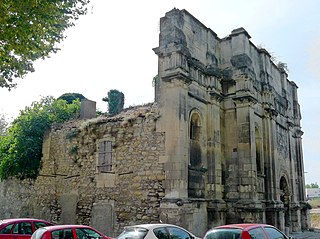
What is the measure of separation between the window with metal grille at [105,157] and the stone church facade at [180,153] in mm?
43

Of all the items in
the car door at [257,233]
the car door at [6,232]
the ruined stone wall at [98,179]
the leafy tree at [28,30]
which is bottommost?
the car door at [6,232]

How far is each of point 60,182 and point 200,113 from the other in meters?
7.56

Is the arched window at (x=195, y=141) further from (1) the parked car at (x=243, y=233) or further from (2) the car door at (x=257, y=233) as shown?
(2) the car door at (x=257, y=233)

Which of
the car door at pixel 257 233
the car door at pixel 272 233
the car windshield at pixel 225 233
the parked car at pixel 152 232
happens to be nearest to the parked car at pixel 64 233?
the parked car at pixel 152 232

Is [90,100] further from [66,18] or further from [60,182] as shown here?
[66,18]

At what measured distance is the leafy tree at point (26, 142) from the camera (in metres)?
18.4

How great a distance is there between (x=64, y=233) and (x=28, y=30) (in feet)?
17.1

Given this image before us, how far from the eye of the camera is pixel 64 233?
28.4 feet

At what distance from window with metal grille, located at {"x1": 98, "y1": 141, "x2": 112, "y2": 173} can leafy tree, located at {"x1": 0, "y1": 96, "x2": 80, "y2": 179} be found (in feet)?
15.8

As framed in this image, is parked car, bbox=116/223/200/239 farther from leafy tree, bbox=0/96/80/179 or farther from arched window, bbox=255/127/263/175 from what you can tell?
leafy tree, bbox=0/96/80/179

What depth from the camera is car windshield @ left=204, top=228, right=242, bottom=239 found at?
7766 millimetres

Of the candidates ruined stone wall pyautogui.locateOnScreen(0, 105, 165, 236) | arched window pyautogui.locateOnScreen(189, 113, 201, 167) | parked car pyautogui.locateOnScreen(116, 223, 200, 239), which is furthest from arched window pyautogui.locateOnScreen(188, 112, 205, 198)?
parked car pyautogui.locateOnScreen(116, 223, 200, 239)

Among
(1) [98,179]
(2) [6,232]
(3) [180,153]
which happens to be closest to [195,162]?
(3) [180,153]

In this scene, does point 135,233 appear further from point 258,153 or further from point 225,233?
point 258,153
